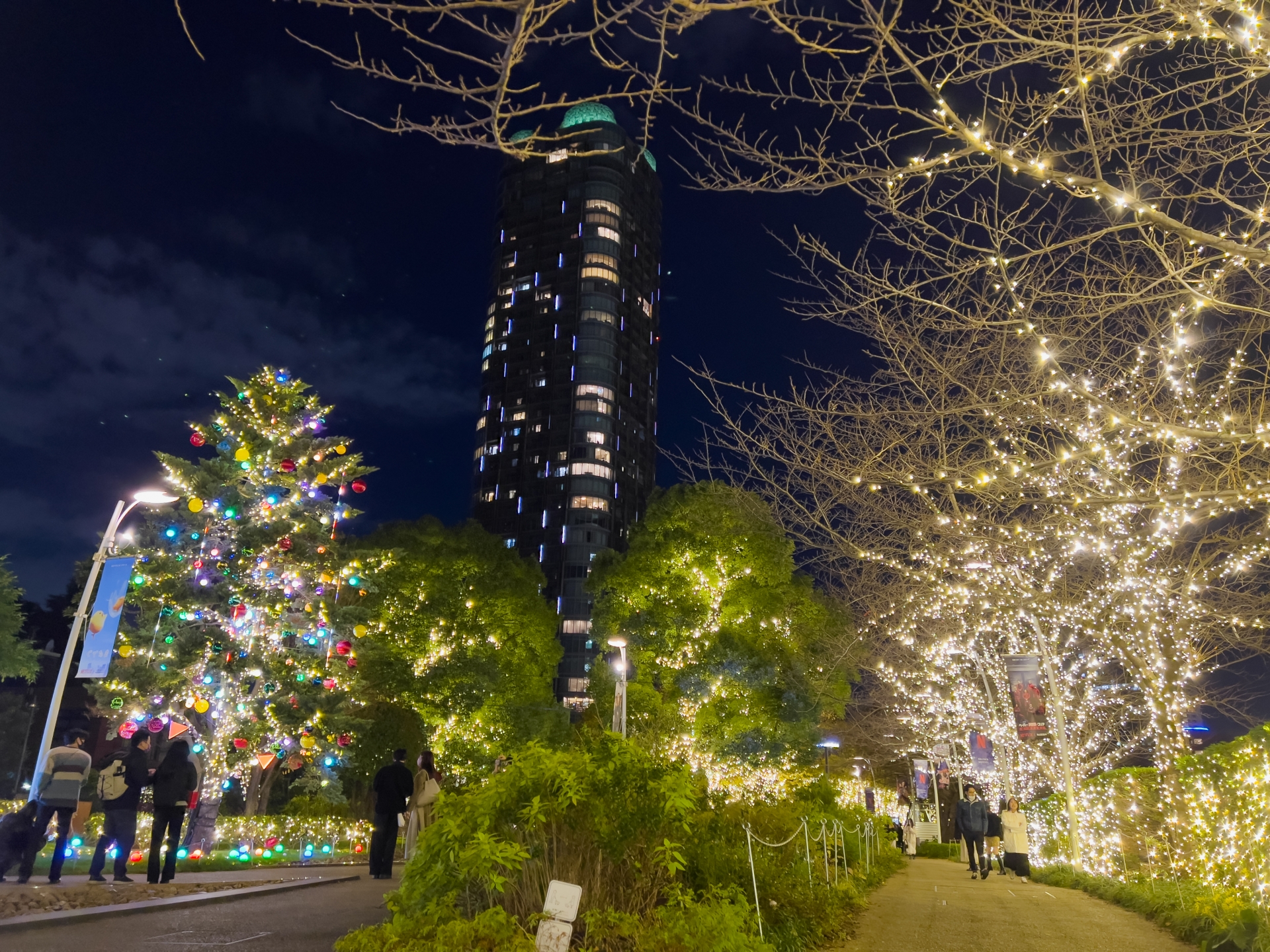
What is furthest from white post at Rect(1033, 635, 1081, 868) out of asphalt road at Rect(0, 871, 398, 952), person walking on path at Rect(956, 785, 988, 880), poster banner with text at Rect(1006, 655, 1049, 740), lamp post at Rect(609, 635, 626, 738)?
asphalt road at Rect(0, 871, 398, 952)

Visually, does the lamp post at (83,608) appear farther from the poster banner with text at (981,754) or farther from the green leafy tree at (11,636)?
Answer: the poster banner with text at (981,754)

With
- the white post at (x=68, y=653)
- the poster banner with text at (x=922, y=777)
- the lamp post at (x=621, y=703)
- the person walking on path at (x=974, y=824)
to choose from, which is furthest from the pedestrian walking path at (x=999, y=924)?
the poster banner with text at (x=922, y=777)

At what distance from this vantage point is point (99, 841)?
9211 mm

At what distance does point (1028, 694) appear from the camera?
50.8ft

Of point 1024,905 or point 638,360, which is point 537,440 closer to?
point 638,360

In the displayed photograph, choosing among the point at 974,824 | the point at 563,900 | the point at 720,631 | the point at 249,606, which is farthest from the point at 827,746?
the point at 563,900

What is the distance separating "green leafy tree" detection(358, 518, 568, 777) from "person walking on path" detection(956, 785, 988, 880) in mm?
16956

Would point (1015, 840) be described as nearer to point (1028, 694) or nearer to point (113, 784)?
point (1028, 694)

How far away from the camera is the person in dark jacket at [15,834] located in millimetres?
8977

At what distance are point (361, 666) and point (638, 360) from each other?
81.5 metres

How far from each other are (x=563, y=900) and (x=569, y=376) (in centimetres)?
9452

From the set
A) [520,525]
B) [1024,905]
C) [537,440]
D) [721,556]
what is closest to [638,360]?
[537,440]

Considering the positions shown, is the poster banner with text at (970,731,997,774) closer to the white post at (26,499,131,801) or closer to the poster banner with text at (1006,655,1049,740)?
the poster banner with text at (1006,655,1049,740)

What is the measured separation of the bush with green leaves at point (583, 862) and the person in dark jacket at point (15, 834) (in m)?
6.51
